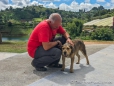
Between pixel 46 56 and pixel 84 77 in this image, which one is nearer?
pixel 84 77

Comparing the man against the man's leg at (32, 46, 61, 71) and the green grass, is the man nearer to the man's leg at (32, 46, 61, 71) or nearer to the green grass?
the man's leg at (32, 46, 61, 71)

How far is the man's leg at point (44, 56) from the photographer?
4766 mm

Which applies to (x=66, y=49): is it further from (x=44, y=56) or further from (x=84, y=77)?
(x=84, y=77)

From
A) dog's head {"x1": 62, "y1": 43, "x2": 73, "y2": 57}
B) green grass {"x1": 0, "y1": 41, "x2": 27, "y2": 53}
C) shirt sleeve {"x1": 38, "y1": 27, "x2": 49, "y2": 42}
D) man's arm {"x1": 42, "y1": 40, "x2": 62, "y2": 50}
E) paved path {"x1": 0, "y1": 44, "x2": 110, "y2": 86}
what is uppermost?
shirt sleeve {"x1": 38, "y1": 27, "x2": 49, "y2": 42}

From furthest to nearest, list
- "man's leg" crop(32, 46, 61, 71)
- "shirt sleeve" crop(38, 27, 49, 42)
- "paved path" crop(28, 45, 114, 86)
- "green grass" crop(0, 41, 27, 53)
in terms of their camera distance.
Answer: "green grass" crop(0, 41, 27, 53), "man's leg" crop(32, 46, 61, 71), "shirt sleeve" crop(38, 27, 49, 42), "paved path" crop(28, 45, 114, 86)

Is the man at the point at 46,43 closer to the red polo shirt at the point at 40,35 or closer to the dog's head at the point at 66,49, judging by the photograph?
the red polo shirt at the point at 40,35

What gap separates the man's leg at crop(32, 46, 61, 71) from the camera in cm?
477

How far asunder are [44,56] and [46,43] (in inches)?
15.6

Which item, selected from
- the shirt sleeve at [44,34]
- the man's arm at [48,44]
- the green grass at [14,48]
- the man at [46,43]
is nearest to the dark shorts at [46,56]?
the man at [46,43]

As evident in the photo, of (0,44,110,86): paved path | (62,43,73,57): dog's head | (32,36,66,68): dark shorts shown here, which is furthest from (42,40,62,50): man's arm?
(0,44,110,86): paved path

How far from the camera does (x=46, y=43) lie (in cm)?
461

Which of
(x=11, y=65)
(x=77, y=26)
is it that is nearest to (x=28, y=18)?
(x=77, y=26)

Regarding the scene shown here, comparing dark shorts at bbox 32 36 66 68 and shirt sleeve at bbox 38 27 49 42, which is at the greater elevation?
shirt sleeve at bbox 38 27 49 42

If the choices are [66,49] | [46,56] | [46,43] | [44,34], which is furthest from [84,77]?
[44,34]
